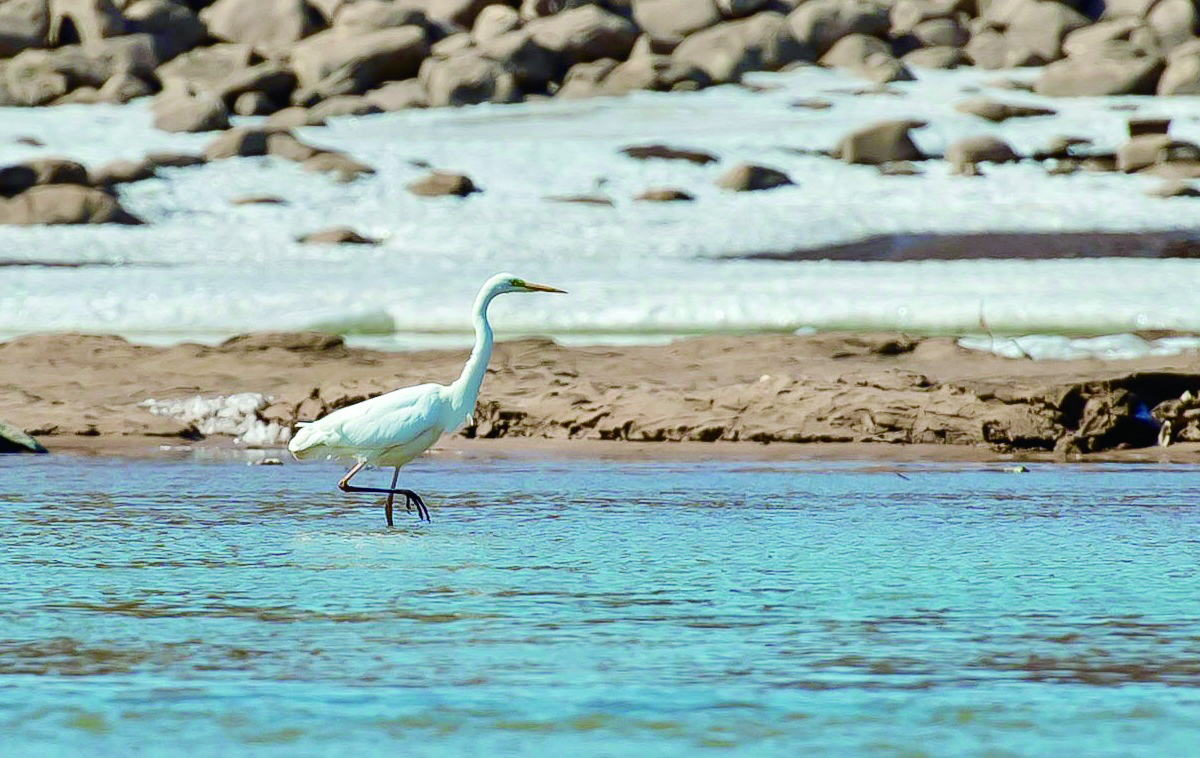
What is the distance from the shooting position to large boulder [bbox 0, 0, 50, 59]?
29.5 meters

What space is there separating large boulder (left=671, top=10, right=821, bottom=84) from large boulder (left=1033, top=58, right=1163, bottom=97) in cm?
396

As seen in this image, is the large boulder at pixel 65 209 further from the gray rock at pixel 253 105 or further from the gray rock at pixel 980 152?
the gray rock at pixel 980 152

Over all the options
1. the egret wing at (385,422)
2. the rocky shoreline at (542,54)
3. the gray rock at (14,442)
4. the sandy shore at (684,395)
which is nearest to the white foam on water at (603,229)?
the rocky shoreline at (542,54)

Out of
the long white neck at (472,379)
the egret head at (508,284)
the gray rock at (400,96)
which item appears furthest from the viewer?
the gray rock at (400,96)

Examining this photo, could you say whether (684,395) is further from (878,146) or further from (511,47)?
(511,47)

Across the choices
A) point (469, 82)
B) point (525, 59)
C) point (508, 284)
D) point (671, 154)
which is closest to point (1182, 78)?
point (671, 154)

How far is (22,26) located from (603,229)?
13.4 m

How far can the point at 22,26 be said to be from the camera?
29.6m

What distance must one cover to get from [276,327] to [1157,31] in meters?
18.2

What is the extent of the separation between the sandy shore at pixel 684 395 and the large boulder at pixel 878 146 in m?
9.93

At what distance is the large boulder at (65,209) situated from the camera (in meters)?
20.8

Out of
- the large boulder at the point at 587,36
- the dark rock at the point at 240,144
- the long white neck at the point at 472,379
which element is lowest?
the long white neck at the point at 472,379

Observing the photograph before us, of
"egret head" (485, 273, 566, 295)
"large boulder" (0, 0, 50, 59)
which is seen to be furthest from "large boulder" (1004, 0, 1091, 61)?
"egret head" (485, 273, 566, 295)

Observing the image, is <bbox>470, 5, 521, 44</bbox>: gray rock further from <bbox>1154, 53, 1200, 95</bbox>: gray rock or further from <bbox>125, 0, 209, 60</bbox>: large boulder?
<bbox>1154, 53, 1200, 95</bbox>: gray rock
